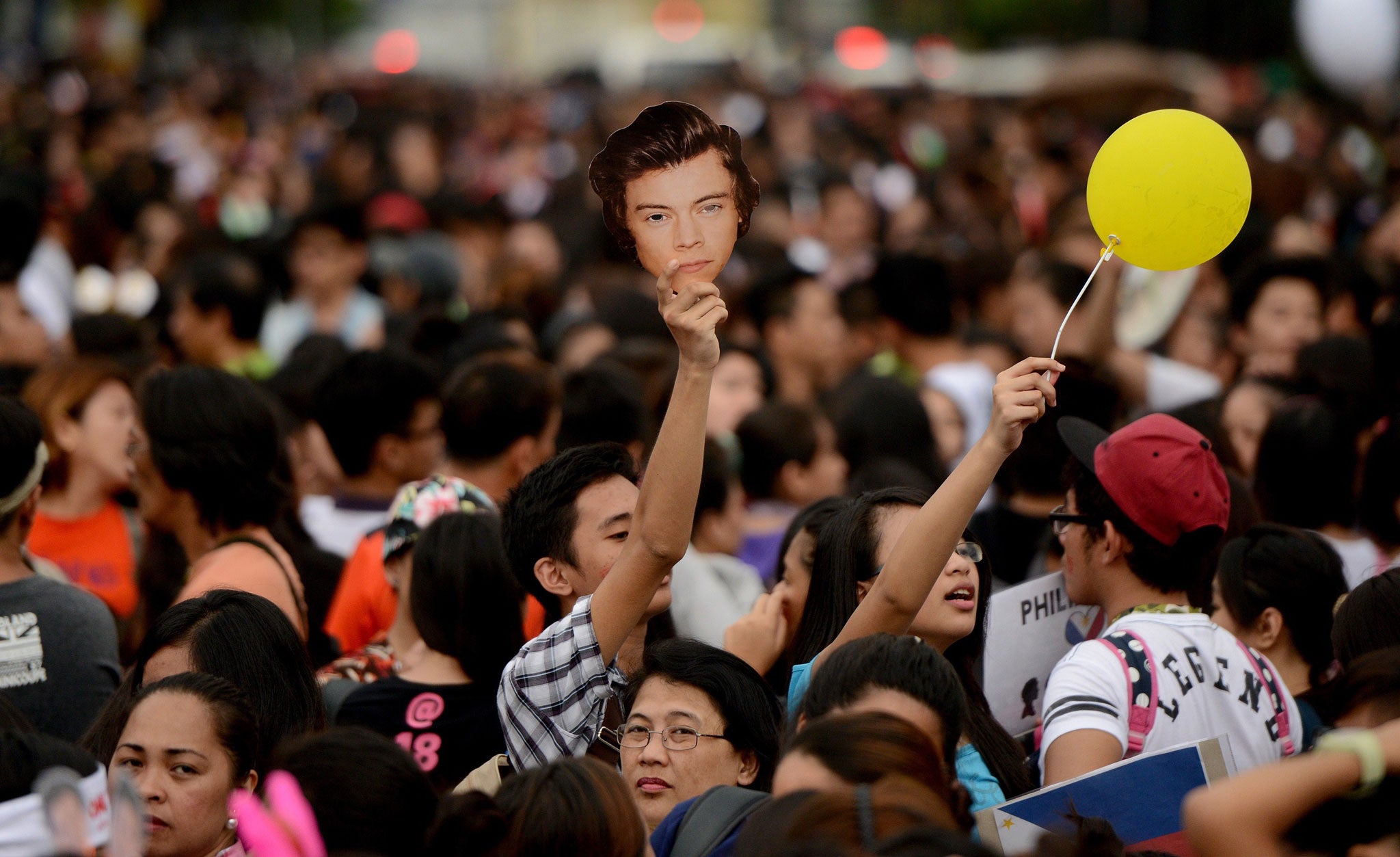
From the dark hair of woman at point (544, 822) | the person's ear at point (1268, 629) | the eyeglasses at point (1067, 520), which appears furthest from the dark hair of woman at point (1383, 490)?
the dark hair of woman at point (544, 822)

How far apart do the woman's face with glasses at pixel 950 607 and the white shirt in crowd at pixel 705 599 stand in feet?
3.65

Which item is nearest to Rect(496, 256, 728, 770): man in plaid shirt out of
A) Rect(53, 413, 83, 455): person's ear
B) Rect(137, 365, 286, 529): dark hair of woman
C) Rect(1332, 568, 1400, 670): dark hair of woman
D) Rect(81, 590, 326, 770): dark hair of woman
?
Rect(81, 590, 326, 770): dark hair of woman

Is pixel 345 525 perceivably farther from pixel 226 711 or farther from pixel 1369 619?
pixel 1369 619

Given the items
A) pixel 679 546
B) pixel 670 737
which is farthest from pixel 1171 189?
pixel 670 737

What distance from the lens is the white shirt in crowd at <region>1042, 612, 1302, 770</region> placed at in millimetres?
3109

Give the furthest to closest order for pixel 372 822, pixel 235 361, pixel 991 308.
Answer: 1. pixel 991 308
2. pixel 235 361
3. pixel 372 822

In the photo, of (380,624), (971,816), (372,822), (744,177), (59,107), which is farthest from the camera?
(59,107)

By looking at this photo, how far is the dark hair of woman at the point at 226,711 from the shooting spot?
3076 millimetres

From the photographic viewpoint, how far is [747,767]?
325cm

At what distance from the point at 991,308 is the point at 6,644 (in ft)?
24.5

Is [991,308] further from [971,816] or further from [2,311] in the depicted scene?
[971,816]

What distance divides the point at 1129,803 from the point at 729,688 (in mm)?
857

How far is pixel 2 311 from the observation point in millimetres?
6871

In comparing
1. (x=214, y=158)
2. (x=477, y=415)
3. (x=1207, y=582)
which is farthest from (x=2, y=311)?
(x=214, y=158)
